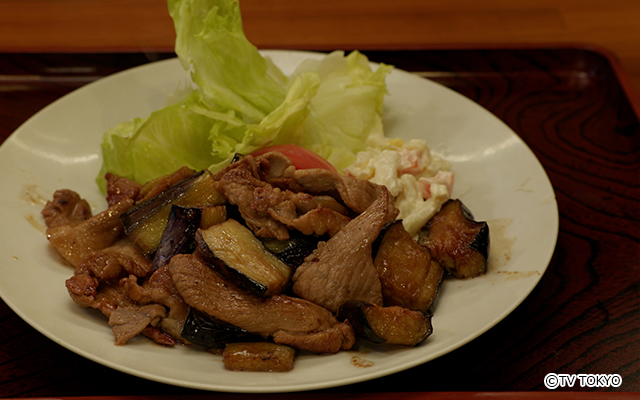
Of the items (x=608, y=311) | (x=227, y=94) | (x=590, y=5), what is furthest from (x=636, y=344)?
(x=590, y=5)

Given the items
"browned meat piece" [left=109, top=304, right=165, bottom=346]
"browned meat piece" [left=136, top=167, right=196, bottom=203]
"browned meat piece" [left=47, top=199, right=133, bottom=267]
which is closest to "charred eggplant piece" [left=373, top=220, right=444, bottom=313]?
"browned meat piece" [left=109, top=304, right=165, bottom=346]

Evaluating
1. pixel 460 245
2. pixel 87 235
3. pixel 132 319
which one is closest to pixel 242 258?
pixel 132 319

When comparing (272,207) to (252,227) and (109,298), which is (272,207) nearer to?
(252,227)

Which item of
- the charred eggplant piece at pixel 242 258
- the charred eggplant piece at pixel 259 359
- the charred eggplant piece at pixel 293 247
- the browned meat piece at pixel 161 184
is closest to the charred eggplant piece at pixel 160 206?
the browned meat piece at pixel 161 184

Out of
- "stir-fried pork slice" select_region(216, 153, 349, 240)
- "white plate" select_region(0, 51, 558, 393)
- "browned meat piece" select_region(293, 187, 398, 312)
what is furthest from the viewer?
"stir-fried pork slice" select_region(216, 153, 349, 240)

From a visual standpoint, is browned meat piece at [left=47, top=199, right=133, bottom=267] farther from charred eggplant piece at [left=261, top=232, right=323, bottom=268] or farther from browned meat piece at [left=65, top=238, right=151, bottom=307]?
charred eggplant piece at [left=261, top=232, right=323, bottom=268]
